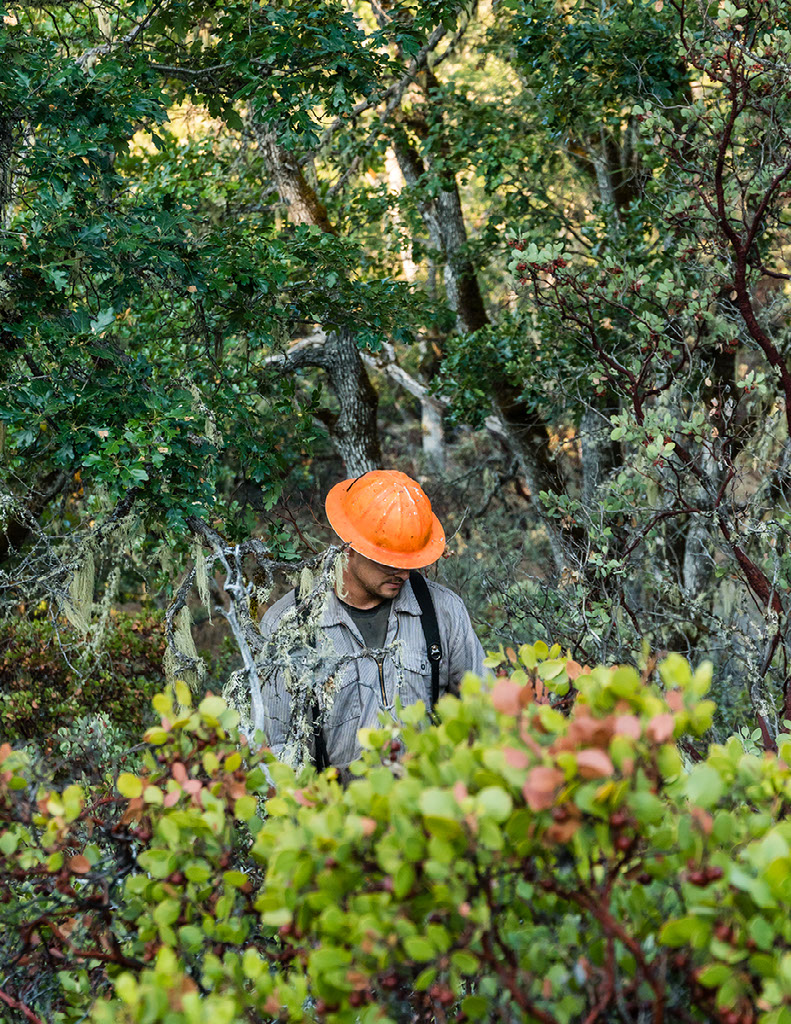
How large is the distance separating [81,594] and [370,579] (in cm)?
164

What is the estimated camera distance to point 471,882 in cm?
135

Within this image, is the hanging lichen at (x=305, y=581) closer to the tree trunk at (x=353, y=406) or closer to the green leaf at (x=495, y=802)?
the green leaf at (x=495, y=802)

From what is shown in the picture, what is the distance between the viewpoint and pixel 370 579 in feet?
10.6

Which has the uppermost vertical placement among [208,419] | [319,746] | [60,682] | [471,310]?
[471,310]

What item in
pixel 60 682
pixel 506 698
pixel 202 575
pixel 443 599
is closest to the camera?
pixel 506 698

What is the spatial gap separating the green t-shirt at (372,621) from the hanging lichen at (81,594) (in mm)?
1393

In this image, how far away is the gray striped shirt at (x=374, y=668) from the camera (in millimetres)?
2943

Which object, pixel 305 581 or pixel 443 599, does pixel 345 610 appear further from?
pixel 443 599

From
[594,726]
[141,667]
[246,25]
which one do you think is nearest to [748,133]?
[246,25]

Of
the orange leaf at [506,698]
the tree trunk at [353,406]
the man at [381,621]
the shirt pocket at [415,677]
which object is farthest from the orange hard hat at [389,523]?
the tree trunk at [353,406]

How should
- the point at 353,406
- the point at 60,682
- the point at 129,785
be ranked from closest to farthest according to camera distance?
the point at 129,785 < the point at 60,682 < the point at 353,406

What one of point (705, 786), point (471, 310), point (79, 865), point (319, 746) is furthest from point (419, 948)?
point (471, 310)

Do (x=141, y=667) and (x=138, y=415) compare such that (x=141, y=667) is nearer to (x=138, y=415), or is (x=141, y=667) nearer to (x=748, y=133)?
(x=138, y=415)

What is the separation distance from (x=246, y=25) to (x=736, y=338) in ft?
10.2
